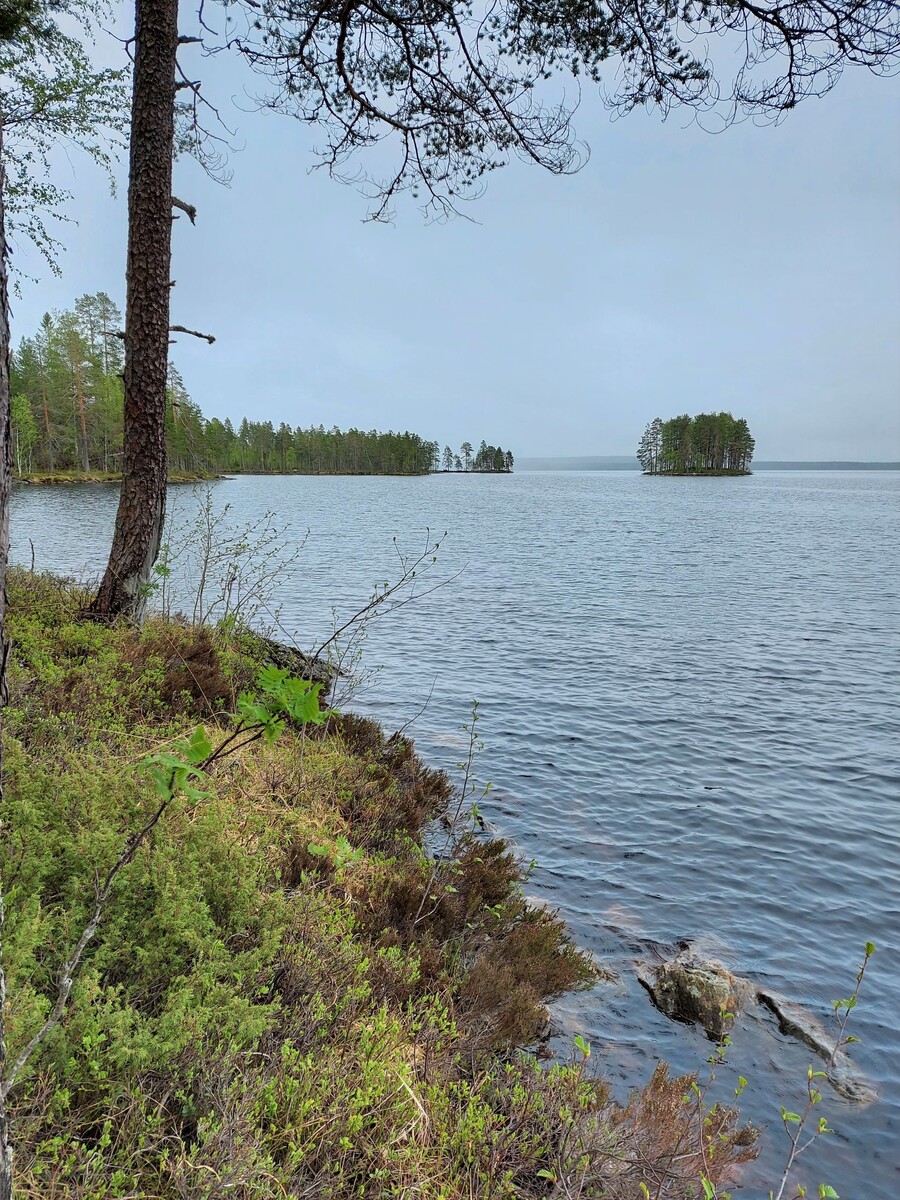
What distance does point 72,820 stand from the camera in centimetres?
363

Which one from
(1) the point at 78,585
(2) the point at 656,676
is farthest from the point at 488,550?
(1) the point at 78,585

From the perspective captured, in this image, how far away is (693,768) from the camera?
28.5 ft

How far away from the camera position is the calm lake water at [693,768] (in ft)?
15.0

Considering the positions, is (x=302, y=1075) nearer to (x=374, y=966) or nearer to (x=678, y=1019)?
(x=374, y=966)

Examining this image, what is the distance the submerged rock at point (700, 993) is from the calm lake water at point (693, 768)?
11 cm

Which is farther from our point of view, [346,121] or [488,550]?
[488,550]

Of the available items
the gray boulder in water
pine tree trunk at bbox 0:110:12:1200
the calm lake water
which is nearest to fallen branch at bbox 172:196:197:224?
the calm lake water

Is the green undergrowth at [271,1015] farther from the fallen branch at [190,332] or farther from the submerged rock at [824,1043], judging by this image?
the fallen branch at [190,332]

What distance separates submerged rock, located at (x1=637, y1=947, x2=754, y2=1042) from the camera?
4.65 meters

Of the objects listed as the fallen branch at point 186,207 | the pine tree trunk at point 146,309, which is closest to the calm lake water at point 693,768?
the pine tree trunk at point 146,309

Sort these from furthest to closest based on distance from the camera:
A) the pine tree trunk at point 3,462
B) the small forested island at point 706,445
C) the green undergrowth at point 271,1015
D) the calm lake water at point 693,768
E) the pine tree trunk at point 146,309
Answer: the small forested island at point 706,445 → the pine tree trunk at point 146,309 → the calm lake water at point 693,768 → the green undergrowth at point 271,1015 → the pine tree trunk at point 3,462

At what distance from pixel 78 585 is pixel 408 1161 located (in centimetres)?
996

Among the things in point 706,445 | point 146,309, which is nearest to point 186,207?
point 146,309

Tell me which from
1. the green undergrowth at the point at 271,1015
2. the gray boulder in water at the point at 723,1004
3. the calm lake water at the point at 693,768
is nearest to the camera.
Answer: the green undergrowth at the point at 271,1015
